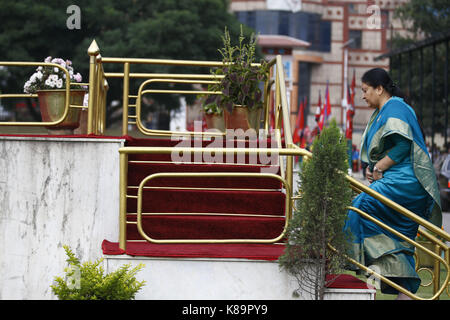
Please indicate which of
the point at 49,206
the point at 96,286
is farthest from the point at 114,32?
the point at 96,286

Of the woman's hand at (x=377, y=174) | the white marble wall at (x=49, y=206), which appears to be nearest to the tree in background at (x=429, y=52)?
the woman's hand at (x=377, y=174)

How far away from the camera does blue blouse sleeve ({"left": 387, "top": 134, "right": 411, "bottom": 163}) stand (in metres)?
5.68

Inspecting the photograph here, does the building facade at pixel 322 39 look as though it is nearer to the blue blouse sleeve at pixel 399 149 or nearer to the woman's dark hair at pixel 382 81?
the woman's dark hair at pixel 382 81

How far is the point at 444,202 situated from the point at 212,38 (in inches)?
651

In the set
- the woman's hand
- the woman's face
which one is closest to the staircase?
the woman's hand

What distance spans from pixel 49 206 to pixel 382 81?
3.00 m

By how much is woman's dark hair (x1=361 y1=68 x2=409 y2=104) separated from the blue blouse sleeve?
0.40 meters

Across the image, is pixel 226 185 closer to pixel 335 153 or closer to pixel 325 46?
pixel 335 153

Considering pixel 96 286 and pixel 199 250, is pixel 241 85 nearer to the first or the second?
pixel 199 250

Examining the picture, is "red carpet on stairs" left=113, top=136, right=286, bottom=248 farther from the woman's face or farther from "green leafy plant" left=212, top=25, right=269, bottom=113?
the woman's face

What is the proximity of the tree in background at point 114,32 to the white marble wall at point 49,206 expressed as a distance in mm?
23246

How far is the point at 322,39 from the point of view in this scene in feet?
203

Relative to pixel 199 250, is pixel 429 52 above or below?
above

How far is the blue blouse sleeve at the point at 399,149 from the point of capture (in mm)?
5676
